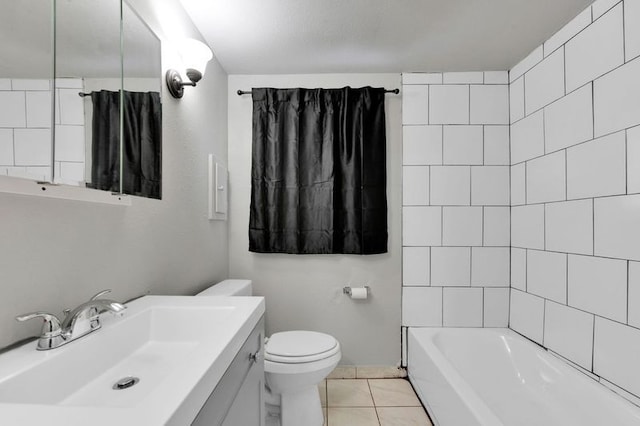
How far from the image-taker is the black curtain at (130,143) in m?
1.04

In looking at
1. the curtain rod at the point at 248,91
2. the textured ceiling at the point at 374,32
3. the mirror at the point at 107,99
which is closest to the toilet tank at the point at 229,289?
the mirror at the point at 107,99

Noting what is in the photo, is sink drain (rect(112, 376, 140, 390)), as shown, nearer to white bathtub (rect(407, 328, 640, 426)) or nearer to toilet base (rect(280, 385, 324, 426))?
toilet base (rect(280, 385, 324, 426))

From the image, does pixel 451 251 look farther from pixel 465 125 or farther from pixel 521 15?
pixel 521 15

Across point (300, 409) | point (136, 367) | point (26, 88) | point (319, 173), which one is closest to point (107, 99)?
point (26, 88)

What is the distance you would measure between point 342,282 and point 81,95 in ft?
6.12

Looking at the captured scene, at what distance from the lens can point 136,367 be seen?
95cm

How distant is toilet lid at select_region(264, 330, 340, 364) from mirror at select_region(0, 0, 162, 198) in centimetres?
101

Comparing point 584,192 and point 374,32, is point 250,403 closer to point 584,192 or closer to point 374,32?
point 584,192

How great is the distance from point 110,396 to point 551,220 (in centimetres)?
220

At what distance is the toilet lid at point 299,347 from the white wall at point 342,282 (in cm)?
41

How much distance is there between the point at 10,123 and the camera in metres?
0.75

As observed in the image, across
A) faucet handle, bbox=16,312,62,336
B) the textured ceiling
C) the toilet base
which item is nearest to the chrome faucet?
faucet handle, bbox=16,312,62,336

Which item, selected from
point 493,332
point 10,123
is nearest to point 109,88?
point 10,123

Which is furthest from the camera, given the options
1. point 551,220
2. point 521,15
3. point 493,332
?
point 493,332
